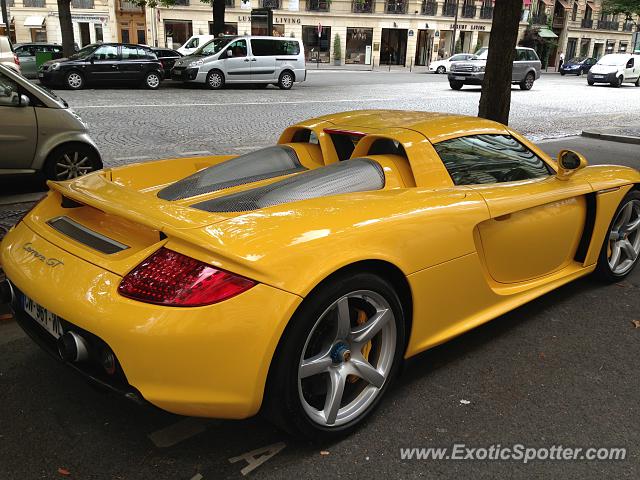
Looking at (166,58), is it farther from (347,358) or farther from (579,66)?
(579,66)

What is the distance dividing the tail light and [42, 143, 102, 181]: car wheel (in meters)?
4.78

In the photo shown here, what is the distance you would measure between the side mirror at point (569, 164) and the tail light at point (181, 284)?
224cm

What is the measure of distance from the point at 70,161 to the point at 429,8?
4934 cm

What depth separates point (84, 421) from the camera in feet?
8.11

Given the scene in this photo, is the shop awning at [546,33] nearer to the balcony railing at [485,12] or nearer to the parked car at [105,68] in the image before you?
the balcony railing at [485,12]

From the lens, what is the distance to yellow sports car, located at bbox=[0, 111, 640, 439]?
200cm

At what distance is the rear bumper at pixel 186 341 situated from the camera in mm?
1951

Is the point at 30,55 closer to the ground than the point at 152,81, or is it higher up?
higher up

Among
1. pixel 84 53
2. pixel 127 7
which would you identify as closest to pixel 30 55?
pixel 84 53

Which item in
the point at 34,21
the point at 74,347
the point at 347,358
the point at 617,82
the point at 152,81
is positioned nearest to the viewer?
the point at 74,347

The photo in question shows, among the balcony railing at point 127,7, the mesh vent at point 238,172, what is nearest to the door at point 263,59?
the mesh vent at point 238,172

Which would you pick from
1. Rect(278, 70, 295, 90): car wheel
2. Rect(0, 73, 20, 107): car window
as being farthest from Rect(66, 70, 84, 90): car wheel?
Rect(0, 73, 20, 107): car window

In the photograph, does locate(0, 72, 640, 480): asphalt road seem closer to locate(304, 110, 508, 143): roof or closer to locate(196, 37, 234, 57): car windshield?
locate(304, 110, 508, 143): roof

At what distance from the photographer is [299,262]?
2.11 meters
